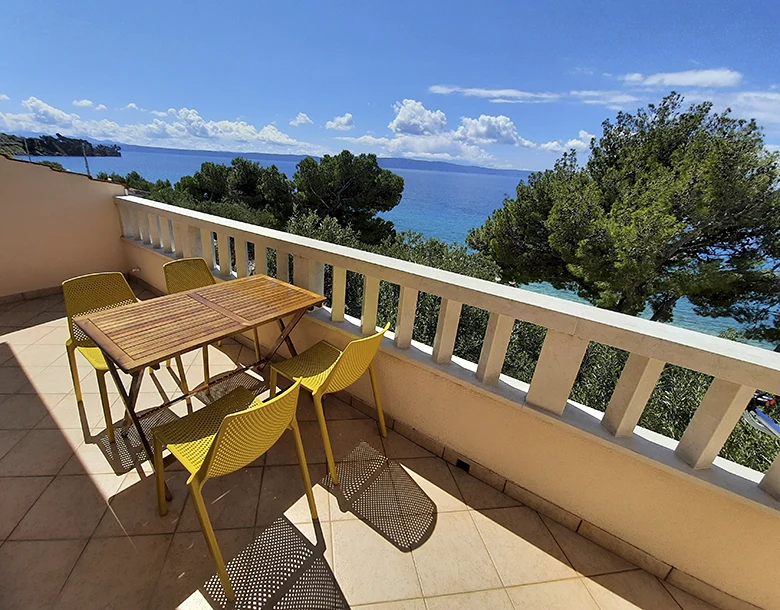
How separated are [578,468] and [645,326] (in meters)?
0.81

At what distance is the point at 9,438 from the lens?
2.00 metres

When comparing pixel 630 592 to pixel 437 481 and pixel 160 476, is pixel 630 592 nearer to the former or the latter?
pixel 437 481

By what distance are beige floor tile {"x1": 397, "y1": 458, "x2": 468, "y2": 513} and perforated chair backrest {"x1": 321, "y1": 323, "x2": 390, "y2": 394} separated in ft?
2.41

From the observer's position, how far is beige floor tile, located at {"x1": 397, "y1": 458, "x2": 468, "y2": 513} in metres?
1.85

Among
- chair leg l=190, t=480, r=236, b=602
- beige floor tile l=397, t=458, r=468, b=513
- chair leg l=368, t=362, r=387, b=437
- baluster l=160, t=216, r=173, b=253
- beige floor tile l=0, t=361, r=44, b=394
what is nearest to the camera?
chair leg l=190, t=480, r=236, b=602

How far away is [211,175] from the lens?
61.1 ft

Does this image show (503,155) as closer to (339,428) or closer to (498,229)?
(498,229)

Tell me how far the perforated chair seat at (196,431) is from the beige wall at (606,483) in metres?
0.93

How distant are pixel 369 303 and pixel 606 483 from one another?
1.61 m

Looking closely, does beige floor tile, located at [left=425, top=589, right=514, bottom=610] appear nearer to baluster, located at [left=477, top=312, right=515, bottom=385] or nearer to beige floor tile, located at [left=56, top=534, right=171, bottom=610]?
baluster, located at [left=477, top=312, right=515, bottom=385]

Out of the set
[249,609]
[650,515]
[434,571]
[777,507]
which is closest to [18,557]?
[249,609]

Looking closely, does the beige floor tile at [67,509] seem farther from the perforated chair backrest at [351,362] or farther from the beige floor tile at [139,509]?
the perforated chair backrest at [351,362]

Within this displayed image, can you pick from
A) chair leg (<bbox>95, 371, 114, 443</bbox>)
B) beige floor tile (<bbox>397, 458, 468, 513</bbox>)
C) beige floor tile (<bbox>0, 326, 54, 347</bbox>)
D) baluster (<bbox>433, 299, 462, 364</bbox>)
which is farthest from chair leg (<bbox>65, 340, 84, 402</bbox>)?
baluster (<bbox>433, 299, 462, 364</bbox>)

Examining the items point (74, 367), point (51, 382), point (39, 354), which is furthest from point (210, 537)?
point (39, 354)
